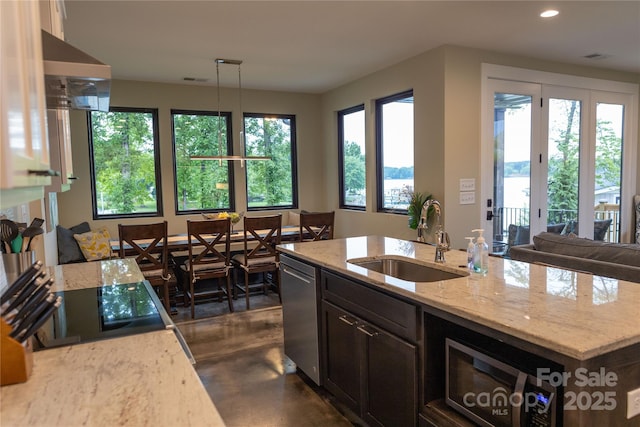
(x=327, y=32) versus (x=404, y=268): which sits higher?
(x=327, y=32)

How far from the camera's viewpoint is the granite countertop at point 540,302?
4.04 feet

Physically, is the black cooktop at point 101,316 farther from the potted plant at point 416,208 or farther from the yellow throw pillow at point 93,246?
the potted plant at point 416,208

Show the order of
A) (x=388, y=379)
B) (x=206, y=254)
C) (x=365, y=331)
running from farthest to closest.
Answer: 1. (x=206, y=254)
2. (x=365, y=331)
3. (x=388, y=379)

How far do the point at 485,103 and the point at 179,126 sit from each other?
4.00 metres

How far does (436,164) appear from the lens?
178 inches

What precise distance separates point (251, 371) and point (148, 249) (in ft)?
5.66

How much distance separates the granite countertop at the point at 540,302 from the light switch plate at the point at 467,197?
7.40 feet

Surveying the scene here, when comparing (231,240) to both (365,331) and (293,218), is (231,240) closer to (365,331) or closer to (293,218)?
(293,218)

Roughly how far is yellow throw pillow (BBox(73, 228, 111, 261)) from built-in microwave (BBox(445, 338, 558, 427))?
4.02 m

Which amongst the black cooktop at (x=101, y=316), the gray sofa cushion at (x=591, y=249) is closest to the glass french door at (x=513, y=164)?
the gray sofa cushion at (x=591, y=249)

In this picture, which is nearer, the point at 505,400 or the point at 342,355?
the point at 505,400

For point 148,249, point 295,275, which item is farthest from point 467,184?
point 148,249

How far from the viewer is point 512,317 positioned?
1.40 meters

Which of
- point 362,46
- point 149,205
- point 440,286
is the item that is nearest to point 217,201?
point 149,205
